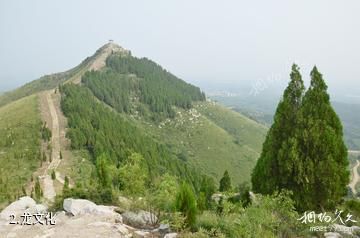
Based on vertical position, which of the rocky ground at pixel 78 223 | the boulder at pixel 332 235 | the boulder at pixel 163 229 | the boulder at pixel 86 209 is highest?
the boulder at pixel 86 209

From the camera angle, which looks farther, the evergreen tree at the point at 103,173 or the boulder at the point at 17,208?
the evergreen tree at the point at 103,173

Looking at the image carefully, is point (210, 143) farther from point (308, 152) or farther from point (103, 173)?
point (308, 152)

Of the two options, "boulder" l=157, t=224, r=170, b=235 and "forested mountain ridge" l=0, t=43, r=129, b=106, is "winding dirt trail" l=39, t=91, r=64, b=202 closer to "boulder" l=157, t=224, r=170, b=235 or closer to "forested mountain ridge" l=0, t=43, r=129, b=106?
"boulder" l=157, t=224, r=170, b=235

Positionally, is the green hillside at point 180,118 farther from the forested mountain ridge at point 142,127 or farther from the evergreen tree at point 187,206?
the evergreen tree at point 187,206

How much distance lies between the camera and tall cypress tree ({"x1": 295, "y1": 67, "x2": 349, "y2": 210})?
59.1 feet

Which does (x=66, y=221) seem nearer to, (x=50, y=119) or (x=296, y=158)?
(x=296, y=158)

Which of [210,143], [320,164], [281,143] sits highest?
[281,143]

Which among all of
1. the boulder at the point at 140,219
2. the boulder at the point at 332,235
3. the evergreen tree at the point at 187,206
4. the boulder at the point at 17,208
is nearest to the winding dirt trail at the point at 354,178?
the boulder at the point at 332,235

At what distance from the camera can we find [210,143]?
107 m

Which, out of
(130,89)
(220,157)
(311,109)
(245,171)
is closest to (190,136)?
(220,157)

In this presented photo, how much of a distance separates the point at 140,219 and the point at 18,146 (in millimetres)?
55642

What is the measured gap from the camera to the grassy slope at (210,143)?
312 ft

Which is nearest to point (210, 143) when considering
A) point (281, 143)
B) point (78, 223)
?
point (281, 143)

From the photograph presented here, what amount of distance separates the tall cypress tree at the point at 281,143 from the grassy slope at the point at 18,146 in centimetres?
3119
